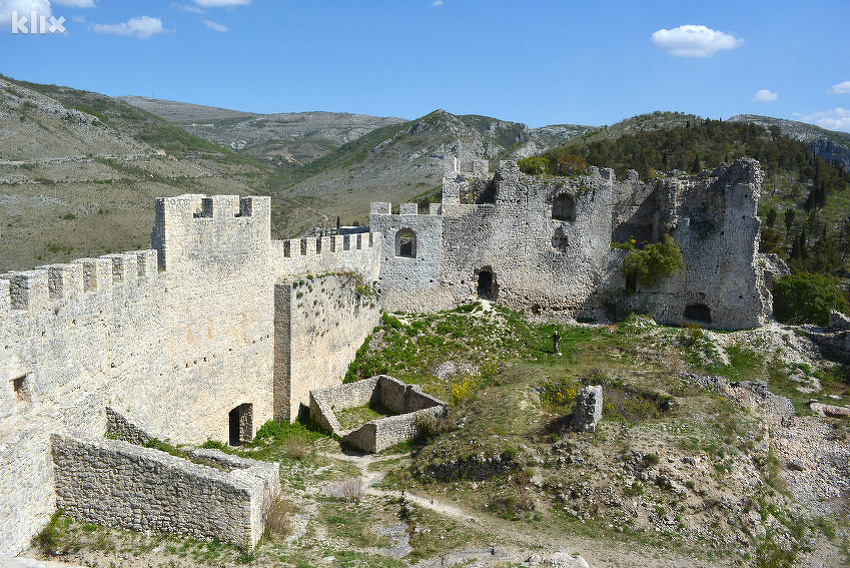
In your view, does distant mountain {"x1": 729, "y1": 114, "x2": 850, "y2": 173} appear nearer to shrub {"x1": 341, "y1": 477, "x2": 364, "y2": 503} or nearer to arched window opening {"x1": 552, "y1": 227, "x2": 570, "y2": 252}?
arched window opening {"x1": 552, "y1": 227, "x2": 570, "y2": 252}

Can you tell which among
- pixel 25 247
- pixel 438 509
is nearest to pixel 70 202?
pixel 25 247

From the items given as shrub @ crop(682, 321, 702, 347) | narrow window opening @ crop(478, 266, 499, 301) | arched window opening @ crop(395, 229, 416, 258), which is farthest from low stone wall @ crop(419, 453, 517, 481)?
shrub @ crop(682, 321, 702, 347)

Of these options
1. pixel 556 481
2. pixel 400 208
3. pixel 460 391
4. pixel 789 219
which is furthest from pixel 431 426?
pixel 789 219

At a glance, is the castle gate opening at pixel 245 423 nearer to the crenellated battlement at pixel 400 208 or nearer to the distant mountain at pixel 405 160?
the crenellated battlement at pixel 400 208

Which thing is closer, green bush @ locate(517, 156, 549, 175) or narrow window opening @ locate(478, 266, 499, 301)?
narrow window opening @ locate(478, 266, 499, 301)

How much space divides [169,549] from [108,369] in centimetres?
362

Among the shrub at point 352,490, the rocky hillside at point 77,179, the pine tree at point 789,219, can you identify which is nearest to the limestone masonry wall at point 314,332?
the shrub at point 352,490

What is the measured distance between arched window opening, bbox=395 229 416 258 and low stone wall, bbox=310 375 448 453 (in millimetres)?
5260

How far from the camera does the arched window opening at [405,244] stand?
76.1 feet

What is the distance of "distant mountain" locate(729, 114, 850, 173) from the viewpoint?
66.5m

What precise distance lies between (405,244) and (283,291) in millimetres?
9755

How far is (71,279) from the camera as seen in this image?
1091 cm

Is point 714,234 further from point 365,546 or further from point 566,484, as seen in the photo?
point 365,546

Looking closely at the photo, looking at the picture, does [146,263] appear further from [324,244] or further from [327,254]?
[327,254]
